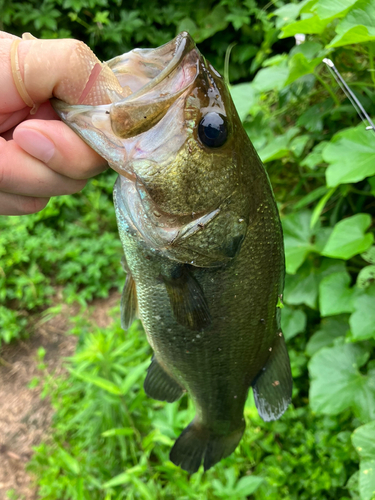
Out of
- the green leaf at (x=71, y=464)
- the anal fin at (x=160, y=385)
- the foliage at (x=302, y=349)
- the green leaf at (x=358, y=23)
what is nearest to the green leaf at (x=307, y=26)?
the foliage at (x=302, y=349)

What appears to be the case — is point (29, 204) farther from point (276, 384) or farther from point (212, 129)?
point (276, 384)

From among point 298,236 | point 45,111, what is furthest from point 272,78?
point 45,111

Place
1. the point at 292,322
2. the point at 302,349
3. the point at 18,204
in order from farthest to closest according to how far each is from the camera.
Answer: the point at 302,349 → the point at 292,322 → the point at 18,204

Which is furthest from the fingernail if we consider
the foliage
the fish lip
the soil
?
the soil

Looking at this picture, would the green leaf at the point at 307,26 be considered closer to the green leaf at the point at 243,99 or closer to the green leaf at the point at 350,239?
the green leaf at the point at 243,99

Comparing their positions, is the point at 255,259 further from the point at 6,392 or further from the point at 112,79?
the point at 6,392

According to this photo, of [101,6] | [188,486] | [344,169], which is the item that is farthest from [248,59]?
[188,486]
